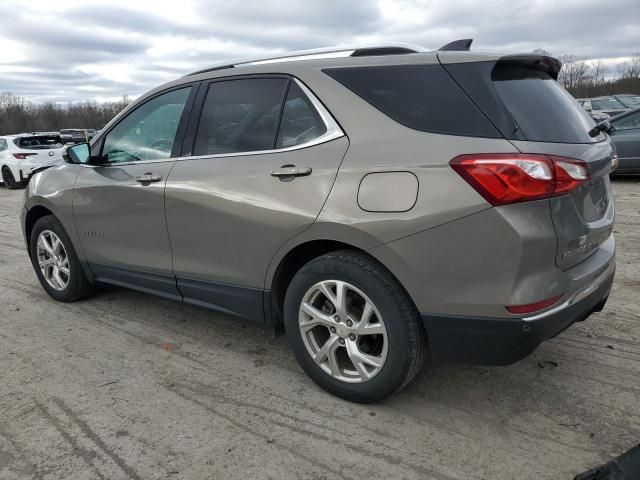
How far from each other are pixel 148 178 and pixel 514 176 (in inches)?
93.4

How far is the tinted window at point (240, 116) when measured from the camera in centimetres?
309

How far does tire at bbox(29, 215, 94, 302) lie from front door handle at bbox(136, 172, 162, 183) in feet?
4.11

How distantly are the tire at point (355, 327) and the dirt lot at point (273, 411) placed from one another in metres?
0.17

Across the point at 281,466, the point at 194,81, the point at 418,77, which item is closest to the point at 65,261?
the point at 194,81

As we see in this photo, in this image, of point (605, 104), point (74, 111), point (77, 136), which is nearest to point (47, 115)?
point (74, 111)

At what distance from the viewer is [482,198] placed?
228 centimetres

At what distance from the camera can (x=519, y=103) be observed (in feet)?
8.19

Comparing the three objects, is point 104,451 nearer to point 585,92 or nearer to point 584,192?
point 584,192

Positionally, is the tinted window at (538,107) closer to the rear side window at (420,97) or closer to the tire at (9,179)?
the rear side window at (420,97)

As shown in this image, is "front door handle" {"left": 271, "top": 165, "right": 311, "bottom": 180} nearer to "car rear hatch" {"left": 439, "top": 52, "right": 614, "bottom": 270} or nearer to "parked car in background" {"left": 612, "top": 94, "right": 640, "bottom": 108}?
"car rear hatch" {"left": 439, "top": 52, "right": 614, "bottom": 270}

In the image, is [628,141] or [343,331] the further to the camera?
[628,141]

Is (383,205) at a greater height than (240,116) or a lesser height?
lesser

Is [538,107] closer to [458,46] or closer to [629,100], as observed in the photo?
[458,46]

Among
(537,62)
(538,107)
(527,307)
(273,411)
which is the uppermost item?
(537,62)
